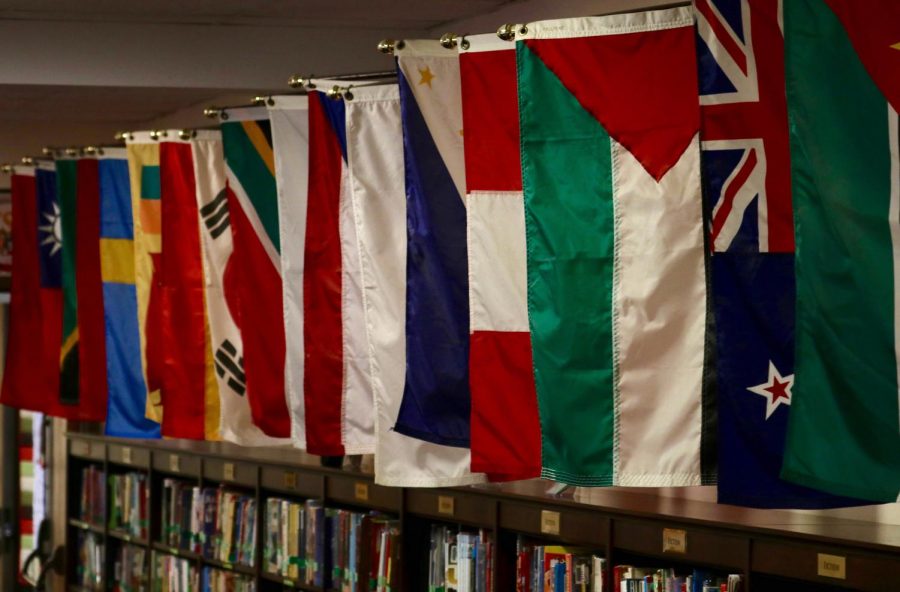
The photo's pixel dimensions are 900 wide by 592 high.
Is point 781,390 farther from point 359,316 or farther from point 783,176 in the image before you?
point 359,316

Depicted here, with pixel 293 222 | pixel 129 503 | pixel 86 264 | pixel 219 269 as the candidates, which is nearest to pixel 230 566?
pixel 129 503

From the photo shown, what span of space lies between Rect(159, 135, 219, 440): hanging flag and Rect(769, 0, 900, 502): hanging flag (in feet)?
10.5

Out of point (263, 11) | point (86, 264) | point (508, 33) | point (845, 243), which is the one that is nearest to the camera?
point (845, 243)

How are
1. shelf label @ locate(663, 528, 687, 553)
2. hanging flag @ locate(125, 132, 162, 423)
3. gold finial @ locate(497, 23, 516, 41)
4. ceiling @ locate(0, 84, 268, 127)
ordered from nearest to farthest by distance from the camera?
1. gold finial @ locate(497, 23, 516, 41)
2. shelf label @ locate(663, 528, 687, 553)
3. hanging flag @ locate(125, 132, 162, 423)
4. ceiling @ locate(0, 84, 268, 127)

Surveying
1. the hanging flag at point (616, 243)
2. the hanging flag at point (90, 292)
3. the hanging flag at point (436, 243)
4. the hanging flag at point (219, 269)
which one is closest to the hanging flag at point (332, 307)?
the hanging flag at point (436, 243)

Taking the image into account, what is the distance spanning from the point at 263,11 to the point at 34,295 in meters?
2.22

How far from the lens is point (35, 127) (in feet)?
29.5

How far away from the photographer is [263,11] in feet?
18.9

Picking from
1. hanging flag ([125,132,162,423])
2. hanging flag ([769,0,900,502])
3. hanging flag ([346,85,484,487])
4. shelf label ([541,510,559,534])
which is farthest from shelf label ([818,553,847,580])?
hanging flag ([125,132,162,423])

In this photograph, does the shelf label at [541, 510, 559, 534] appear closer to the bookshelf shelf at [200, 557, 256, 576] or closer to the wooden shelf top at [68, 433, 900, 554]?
the wooden shelf top at [68, 433, 900, 554]

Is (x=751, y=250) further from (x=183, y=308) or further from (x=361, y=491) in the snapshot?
(x=361, y=491)

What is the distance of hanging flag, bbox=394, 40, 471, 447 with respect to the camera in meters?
3.96

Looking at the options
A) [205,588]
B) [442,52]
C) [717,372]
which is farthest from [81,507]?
[717,372]

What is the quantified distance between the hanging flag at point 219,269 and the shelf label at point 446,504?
791 millimetres
